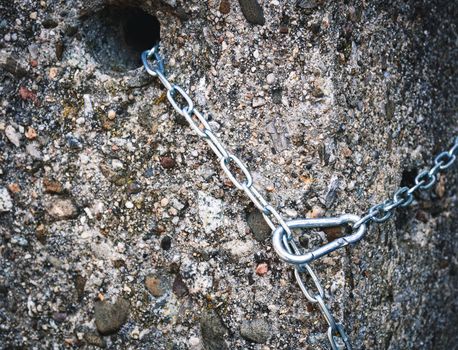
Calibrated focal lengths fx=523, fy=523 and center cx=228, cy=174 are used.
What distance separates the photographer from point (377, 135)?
120 centimetres

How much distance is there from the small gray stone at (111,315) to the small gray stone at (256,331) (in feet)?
0.92

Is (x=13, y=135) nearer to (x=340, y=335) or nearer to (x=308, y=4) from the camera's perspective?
(x=308, y=4)

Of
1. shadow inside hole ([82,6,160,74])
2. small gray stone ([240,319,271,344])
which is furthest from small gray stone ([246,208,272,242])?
shadow inside hole ([82,6,160,74])

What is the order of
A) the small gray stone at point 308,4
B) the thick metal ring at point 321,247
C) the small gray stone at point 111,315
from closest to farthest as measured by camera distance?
1. the thick metal ring at point 321,247
2. the small gray stone at point 308,4
3. the small gray stone at point 111,315

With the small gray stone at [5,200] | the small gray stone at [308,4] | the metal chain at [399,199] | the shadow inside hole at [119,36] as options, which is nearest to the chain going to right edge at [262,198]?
the metal chain at [399,199]

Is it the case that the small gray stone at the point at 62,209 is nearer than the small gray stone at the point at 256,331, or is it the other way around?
the small gray stone at the point at 256,331

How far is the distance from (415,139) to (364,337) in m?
0.50

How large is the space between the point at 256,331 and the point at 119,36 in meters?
0.78

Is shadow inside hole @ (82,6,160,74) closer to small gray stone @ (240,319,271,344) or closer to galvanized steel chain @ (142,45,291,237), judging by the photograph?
galvanized steel chain @ (142,45,291,237)

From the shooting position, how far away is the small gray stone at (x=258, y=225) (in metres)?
1.14

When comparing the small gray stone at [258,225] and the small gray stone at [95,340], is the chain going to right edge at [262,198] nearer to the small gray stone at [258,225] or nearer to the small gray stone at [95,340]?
the small gray stone at [258,225]

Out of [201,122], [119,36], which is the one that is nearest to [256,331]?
[201,122]

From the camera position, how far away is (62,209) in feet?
4.08

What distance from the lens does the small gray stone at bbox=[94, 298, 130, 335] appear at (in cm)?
122
